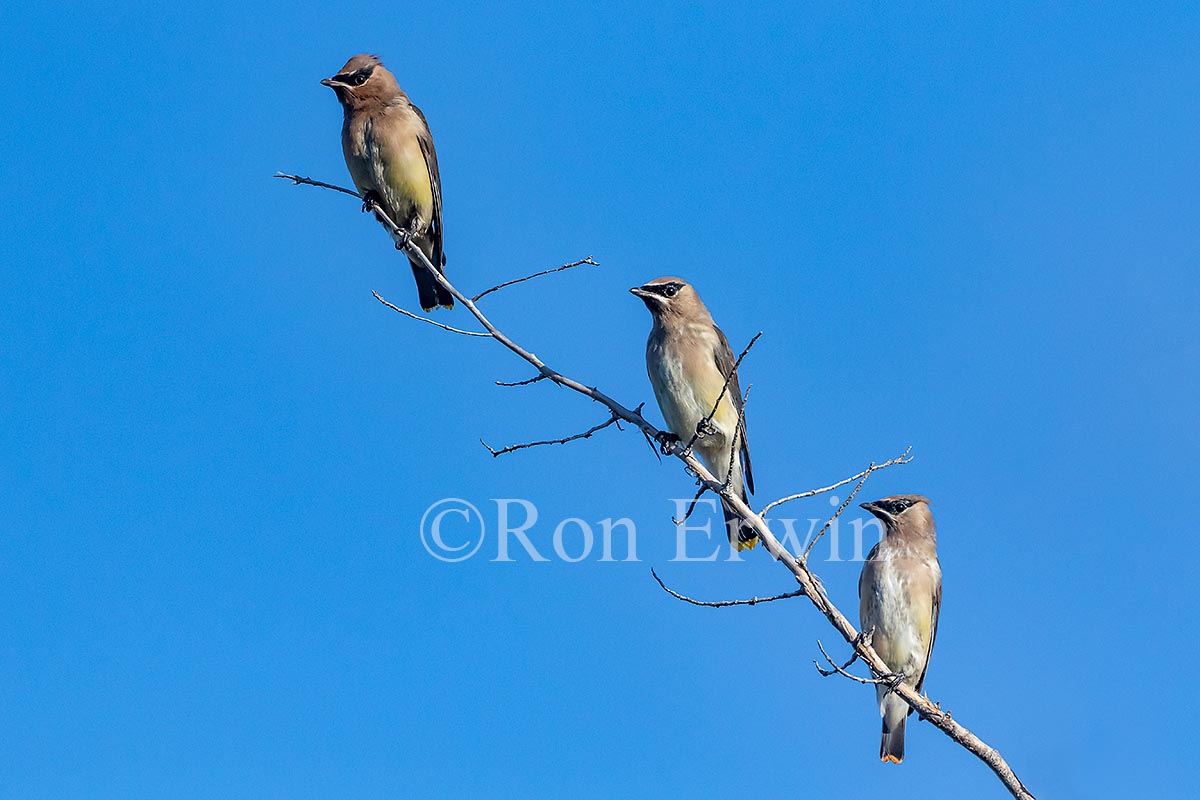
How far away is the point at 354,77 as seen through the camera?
29.1 ft

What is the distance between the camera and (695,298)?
7984 mm

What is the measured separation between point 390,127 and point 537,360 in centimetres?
318

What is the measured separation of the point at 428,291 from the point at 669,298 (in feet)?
5.70

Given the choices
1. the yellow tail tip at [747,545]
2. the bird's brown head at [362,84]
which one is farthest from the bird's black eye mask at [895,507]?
the bird's brown head at [362,84]

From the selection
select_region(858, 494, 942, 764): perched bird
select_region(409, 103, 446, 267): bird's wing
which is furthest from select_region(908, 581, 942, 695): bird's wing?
select_region(409, 103, 446, 267): bird's wing

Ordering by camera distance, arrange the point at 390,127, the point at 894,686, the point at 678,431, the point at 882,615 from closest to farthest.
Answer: the point at 894,686
the point at 678,431
the point at 882,615
the point at 390,127

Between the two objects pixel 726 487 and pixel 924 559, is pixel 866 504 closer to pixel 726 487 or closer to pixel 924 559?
pixel 924 559

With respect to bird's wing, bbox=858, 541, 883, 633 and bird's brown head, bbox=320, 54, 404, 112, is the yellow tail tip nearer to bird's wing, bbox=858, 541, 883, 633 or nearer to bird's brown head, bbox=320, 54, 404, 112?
bird's wing, bbox=858, 541, 883, 633

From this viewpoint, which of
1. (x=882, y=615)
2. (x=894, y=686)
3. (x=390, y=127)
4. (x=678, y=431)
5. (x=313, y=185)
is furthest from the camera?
(x=390, y=127)

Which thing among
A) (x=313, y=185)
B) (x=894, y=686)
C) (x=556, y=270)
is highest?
(x=313, y=185)

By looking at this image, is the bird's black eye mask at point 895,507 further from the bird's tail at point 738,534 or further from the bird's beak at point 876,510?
the bird's tail at point 738,534

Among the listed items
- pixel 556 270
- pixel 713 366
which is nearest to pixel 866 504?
pixel 713 366

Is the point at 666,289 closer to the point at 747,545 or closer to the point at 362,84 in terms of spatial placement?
the point at 747,545

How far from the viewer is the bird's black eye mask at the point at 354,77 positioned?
8852mm
